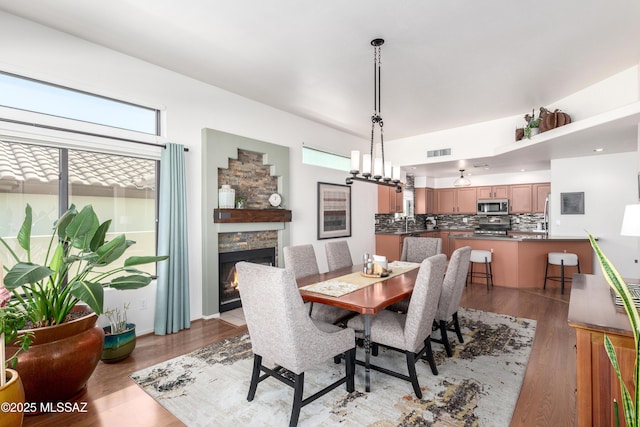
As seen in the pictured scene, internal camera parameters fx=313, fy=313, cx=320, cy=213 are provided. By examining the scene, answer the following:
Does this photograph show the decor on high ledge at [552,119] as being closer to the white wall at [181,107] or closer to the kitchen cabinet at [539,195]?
the white wall at [181,107]

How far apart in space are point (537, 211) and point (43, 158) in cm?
898

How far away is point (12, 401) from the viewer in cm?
154

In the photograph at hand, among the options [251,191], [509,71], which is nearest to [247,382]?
[251,191]

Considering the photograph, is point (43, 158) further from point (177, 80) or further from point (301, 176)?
point (301, 176)

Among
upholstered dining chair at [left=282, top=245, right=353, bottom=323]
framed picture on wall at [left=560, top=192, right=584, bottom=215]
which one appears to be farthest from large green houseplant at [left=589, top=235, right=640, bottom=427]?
framed picture on wall at [left=560, top=192, right=584, bottom=215]

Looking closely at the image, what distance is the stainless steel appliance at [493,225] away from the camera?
7.91 meters

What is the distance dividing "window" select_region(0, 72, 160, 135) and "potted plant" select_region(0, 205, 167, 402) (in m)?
1.18

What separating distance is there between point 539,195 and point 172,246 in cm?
794

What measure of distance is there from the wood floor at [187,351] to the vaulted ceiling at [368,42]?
119 inches

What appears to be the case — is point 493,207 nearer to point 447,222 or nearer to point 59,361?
point 447,222

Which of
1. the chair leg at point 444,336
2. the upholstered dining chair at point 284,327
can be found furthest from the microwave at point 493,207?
the upholstered dining chair at point 284,327

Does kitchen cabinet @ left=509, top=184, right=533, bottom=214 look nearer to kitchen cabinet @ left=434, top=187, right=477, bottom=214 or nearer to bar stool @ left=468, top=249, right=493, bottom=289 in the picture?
kitchen cabinet @ left=434, top=187, right=477, bottom=214

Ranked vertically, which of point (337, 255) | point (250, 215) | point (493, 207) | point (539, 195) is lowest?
point (337, 255)

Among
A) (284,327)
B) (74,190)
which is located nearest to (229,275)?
(74,190)
